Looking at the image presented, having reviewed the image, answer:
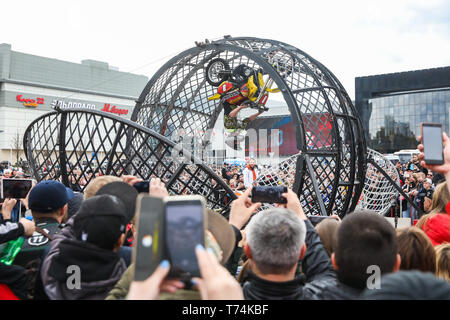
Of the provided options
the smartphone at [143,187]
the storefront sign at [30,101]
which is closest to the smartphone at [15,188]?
the smartphone at [143,187]

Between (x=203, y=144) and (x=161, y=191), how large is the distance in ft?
21.0

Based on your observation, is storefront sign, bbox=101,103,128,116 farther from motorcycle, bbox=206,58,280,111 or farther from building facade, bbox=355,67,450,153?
motorcycle, bbox=206,58,280,111

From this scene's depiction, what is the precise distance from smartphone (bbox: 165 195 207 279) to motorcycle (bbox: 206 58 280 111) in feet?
17.6

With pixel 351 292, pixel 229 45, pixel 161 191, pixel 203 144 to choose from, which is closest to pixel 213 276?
pixel 351 292

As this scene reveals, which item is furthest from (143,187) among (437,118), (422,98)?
(422,98)

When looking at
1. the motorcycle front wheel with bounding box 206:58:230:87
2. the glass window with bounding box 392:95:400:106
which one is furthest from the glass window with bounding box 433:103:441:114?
the motorcycle front wheel with bounding box 206:58:230:87

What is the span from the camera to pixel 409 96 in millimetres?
43188

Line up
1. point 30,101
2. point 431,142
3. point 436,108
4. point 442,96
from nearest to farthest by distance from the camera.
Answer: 1. point 431,142
2. point 30,101
3. point 442,96
4. point 436,108

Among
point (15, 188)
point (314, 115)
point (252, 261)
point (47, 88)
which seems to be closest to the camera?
point (252, 261)

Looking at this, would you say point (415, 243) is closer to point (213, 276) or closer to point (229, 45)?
point (213, 276)

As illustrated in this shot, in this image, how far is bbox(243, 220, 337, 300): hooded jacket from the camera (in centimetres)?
131

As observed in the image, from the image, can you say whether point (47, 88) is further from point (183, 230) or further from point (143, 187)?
point (183, 230)

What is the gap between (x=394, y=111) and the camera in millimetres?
42969

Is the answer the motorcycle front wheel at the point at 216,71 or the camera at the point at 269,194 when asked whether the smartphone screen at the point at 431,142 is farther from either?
the motorcycle front wheel at the point at 216,71
